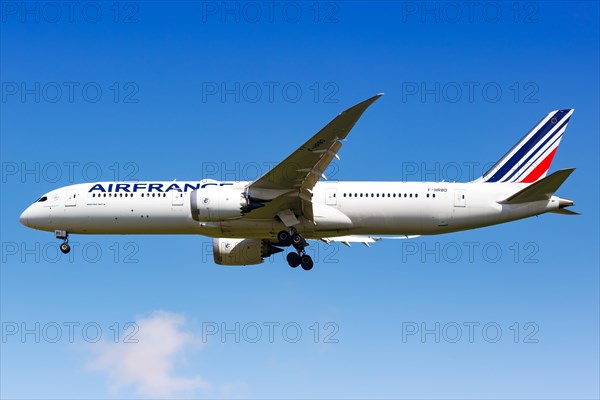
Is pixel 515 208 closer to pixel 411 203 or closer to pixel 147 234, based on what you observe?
pixel 411 203

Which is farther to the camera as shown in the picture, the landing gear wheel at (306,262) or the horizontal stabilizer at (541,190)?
the landing gear wheel at (306,262)

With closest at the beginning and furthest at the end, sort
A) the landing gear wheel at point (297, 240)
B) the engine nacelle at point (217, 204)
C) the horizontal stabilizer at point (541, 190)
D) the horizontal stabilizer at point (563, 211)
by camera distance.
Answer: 1. the horizontal stabilizer at point (541, 190)
2. the engine nacelle at point (217, 204)
3. the horizontal stabilizer at point (563, 211)
4. the landing gear wheel at point (297, 240)

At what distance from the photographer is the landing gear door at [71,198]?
4650 centimetres

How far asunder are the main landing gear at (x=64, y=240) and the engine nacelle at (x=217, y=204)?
8208mm

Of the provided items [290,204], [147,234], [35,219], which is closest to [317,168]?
[290,204]

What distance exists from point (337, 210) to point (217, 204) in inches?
233

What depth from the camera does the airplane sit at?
140 ft

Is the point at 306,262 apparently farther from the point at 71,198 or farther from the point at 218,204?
the point at 71,198

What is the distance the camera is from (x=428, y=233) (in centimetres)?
4466

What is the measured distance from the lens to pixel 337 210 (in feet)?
146

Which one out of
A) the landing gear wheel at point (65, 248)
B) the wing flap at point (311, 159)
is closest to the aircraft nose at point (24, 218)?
the landing gear wheel at point (65, 248)

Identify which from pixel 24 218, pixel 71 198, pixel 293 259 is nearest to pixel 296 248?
pixel 293 259

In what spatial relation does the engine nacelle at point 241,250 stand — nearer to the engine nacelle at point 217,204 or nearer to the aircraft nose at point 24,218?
the engine nacelle at point 217,204

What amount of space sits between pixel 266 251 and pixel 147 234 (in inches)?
257
